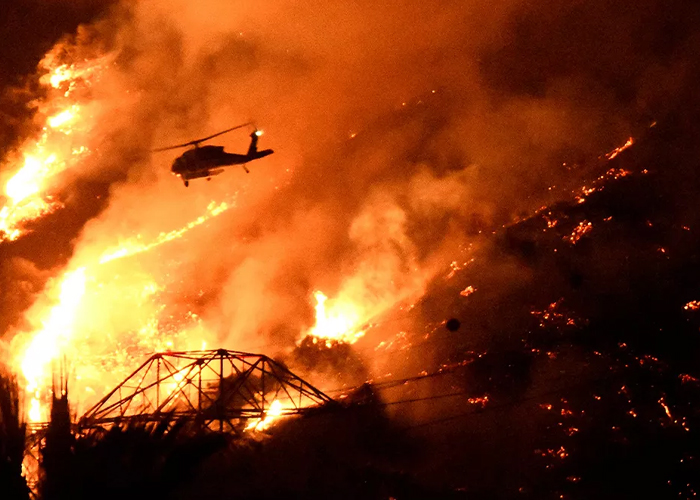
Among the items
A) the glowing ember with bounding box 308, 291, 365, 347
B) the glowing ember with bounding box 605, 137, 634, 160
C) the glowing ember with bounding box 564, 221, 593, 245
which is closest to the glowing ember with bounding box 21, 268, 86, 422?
the glowing ember with bounding box 308, 291, 365, 347

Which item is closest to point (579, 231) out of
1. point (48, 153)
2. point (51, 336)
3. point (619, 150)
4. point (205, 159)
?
point (619, 150)

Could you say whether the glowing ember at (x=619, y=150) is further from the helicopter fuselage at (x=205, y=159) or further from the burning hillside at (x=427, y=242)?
the helicopter fuselage at (x=205, y=159)

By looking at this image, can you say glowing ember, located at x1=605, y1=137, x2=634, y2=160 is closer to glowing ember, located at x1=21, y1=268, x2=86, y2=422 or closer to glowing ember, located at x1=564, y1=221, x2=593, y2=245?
glowing ember, located at x1=564, y1=221, x2=593, y2=245

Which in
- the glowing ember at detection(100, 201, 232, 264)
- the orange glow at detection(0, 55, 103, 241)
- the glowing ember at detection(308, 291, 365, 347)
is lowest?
the glowing ember at detection(308, 291, 365, 347)

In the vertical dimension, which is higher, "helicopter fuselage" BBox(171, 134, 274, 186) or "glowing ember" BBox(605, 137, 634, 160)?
"helicopter fuselage" BBox(171, 134, 274, 186)

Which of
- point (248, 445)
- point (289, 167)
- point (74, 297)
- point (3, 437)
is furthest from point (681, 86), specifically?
point (74, 297)

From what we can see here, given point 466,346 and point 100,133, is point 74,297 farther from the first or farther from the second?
point 466,346

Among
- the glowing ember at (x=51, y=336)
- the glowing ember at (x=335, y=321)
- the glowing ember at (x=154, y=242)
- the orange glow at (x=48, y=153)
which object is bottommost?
the glowing ember at (x=335, y=321)

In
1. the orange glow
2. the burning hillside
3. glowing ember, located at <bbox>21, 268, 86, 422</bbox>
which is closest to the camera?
the burning hillside

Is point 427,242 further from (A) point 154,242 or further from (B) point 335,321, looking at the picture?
(A) point 154,242

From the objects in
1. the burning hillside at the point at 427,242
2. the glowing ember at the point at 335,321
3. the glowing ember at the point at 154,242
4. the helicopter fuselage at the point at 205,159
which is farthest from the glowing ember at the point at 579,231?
the glowing ember at the point at 154,242
